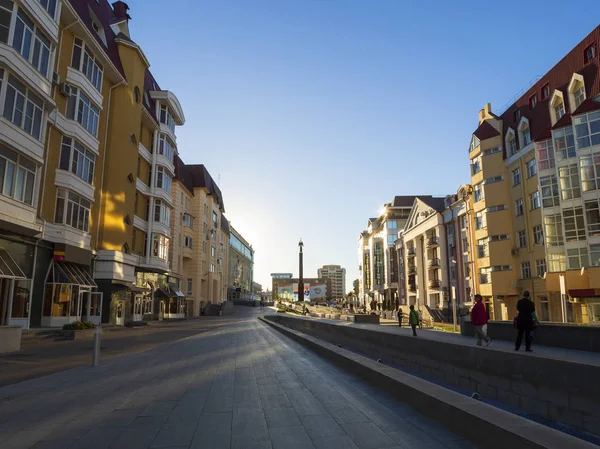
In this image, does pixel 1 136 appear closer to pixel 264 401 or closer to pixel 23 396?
pixel 23 396

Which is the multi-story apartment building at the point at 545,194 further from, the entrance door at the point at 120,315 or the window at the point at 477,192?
the entrance door at the point at 120,315

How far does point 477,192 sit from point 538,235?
8728 mm

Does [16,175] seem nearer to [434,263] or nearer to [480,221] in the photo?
[480,221]

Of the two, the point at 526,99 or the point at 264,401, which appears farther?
the point at 526,99

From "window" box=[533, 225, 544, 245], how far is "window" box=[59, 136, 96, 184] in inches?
1306

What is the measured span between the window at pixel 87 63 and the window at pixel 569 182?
3257 centimetres

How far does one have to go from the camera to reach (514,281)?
3669cm

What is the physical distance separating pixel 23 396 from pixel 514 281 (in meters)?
37.7

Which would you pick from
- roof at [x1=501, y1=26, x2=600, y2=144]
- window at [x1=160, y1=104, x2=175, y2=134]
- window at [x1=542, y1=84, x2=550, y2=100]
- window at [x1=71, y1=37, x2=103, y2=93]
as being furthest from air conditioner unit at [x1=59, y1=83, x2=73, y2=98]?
window at [x1=542, y1=84, x2=550, y2=100]

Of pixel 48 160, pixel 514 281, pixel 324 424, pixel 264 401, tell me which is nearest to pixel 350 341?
pixel 264 401

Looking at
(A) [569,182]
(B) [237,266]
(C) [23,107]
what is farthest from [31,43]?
(B) [237,266]

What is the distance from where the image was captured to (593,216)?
28.9 meters

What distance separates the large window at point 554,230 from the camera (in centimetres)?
3188

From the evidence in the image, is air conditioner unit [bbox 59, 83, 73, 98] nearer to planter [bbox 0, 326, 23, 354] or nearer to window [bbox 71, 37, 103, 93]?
window [bbox 71, 37, 103, 93]
